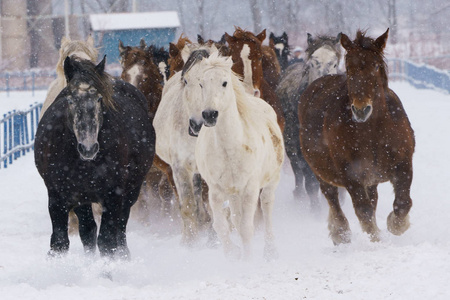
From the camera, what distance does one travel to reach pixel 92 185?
262 inches

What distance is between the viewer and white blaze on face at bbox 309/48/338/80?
1062 cm

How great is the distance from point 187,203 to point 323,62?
10.8 ft

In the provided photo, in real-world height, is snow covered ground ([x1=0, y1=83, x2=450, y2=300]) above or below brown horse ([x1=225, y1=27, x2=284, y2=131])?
below

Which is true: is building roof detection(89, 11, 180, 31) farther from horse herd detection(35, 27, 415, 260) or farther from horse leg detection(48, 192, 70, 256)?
horse leg detection(48, 192, 70, 256)

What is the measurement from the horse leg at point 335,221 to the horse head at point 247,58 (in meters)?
1.50

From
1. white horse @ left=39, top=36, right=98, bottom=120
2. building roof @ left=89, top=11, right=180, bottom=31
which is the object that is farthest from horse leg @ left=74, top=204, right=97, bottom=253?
building roof @ left=89, top=11, right=180, bottom=31

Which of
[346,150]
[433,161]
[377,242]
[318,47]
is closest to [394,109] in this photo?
[346,150]

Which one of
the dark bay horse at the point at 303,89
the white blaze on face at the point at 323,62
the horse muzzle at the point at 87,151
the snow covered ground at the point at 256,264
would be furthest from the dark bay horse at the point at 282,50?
the horse muzzle at the point at 87,151

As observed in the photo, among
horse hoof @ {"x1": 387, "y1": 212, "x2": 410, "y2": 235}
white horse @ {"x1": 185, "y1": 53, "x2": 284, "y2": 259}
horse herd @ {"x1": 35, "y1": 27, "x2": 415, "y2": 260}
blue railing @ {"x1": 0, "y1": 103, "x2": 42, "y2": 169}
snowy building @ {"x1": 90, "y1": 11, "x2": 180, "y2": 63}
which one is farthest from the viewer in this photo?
snowy building @ {"x1": 90, "y1": 11, "x2": 180, "y2": 63}

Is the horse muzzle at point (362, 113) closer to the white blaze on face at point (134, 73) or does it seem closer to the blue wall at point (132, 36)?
the white blaze on face at point (134, 73)

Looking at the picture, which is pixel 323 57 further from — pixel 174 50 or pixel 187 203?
pixel 187 203

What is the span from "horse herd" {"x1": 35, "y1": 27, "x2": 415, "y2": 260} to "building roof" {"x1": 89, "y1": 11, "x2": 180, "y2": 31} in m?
A: 29.7

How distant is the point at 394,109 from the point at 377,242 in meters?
1.33

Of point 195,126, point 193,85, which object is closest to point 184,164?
point 193,85
